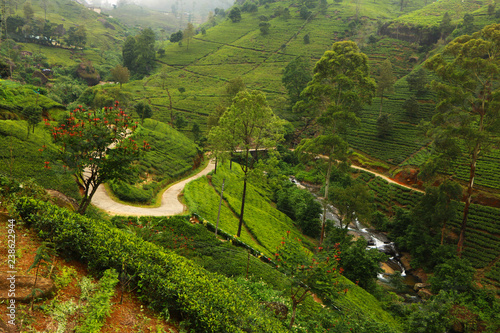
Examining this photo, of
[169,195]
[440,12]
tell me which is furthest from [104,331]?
[440,12]

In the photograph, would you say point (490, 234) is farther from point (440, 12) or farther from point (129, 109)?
point (440, 12)

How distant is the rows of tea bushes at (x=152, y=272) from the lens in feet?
21.9

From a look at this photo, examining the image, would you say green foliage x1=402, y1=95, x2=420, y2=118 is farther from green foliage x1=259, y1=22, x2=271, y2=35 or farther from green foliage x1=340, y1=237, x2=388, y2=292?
green foliage x1=259, y1=22, x2=271, y2=35

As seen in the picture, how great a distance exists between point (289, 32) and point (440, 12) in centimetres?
5312

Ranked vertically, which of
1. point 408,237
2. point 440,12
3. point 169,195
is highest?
point 440,12

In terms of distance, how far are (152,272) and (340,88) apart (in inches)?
844

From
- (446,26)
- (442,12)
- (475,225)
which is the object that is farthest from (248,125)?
(442,12)

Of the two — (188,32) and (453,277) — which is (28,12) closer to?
(188,32)

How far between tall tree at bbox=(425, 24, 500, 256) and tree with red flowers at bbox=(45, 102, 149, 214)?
92.7 ft

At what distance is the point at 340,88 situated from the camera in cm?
2350

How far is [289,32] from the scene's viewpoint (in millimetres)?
Answer: 102062

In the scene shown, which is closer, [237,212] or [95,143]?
[95,143]

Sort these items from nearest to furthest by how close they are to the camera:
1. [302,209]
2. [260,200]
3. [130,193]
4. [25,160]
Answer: [25,160], [130,193], [302,209], [260,200]

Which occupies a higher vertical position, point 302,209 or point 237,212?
point 237,212
